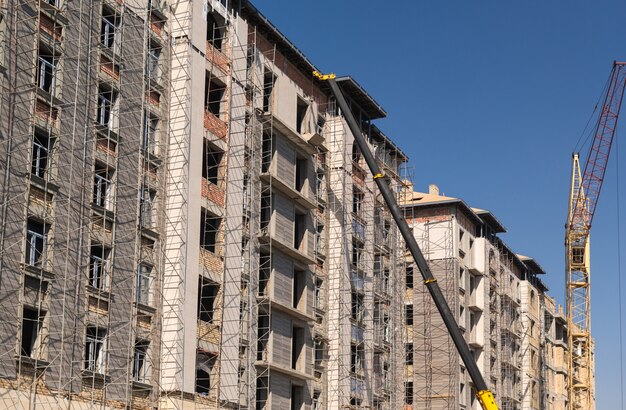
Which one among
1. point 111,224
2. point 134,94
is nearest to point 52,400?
point 111,224

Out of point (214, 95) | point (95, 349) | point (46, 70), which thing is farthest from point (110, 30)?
point (95, 349)

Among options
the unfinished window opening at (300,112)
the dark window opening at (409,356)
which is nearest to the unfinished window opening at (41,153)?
the unfinished window opening at (300,112)

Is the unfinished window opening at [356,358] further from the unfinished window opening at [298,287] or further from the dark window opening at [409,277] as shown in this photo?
the dark window opening at [409,277]

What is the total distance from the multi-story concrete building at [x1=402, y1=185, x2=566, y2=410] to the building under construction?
6.36 metres

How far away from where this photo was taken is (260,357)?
5603 centimetres

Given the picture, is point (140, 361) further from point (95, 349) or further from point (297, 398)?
point (297, 398)

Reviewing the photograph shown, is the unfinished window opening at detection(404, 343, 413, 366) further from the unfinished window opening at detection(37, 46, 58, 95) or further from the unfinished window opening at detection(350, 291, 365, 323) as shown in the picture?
the unfinished window opening at detection(37, 46, 58, 95)

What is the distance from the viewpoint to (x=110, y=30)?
46.4 m

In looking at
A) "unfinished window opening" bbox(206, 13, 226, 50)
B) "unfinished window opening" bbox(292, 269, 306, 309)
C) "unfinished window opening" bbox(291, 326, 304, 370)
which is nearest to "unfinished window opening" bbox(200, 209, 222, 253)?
"unfinished window opening" bbox(206, 13, 226, 50)

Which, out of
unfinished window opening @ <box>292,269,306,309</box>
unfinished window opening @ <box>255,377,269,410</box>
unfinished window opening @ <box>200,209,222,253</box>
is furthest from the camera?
unfinished window opening @ <box>292,269,306,309</box>

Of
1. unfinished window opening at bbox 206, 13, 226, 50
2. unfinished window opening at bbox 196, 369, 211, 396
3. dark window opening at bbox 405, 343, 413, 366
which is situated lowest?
unfinished window opening at bbox 196, 369, 211, 396

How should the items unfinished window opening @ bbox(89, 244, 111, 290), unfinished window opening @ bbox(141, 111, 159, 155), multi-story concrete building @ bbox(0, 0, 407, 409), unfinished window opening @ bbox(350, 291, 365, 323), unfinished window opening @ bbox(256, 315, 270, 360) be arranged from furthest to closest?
unfinished window opening @ bbox(350, 291, 365, 323)
unfinished window opening @ bbox(256, 315, 270, 360)
unfinished window opening @ bbox(141, 111, 159, 155)
unfinished window opening @ bbox(89, 244, 111, 290)
multi-story concrete building @ bbox(0, 0, 407, 409)

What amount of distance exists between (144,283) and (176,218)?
3.63 m

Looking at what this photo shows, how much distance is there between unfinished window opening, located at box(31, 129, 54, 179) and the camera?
4019cm
